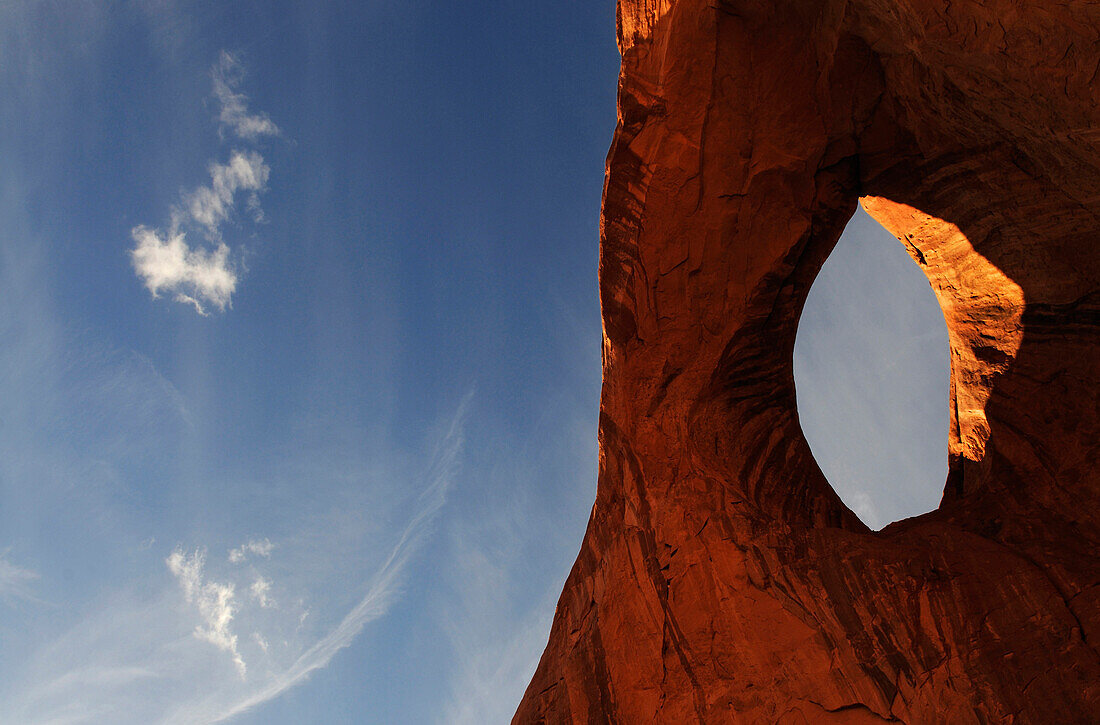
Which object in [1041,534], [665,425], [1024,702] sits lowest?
[1024,702]

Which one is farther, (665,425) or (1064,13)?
(665,425)

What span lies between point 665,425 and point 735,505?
1735mm

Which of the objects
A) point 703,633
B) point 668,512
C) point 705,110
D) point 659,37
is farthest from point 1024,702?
point 659,37

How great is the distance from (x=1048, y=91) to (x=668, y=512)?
7.21 m

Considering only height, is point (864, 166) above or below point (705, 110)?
below

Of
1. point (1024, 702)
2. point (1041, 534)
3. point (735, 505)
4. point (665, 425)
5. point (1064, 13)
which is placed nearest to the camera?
point (1064, 13)

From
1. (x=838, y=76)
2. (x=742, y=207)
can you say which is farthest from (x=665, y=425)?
(x=838, y=76)

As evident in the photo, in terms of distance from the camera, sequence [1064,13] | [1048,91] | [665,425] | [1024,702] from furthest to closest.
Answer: [665,425] < [1024,702] < [1048,91] < [1064,13]

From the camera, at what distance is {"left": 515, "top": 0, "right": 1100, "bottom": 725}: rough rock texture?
8.09m

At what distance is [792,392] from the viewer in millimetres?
11914

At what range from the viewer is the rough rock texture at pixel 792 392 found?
8086 millimetres

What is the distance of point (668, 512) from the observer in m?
10.0

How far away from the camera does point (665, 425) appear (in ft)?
34.9

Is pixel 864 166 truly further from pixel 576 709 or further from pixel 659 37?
pixel 576 709
